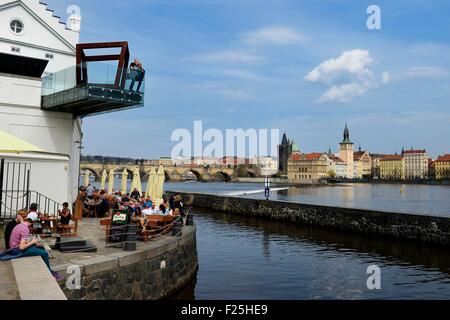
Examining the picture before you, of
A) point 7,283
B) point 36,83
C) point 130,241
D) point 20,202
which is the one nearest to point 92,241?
point 130,241

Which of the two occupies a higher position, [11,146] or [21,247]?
[11,146]

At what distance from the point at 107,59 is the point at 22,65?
12.1ft

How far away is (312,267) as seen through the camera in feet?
58.2

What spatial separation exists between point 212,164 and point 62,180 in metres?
176

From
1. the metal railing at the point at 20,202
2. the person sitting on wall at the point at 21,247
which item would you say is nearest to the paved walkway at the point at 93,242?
the person sitting on wall at the point at 21,247

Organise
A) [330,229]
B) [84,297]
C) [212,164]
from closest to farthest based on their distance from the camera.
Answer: [84,297]
[330,229]
[212,164]

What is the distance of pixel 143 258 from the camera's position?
37.2ft

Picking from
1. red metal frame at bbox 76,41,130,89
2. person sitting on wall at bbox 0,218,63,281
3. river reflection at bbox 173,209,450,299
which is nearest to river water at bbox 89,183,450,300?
river reflection at bbox 173,209,450,299

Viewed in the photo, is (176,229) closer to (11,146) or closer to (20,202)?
(11,146)

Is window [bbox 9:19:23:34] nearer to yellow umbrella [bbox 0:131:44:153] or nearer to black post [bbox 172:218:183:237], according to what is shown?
yellow umbrella [bbox 0:131:44:153]

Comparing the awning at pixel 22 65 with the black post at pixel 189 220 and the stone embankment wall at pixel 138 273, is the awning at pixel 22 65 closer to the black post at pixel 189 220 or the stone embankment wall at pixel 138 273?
the black post at pixel 189 220

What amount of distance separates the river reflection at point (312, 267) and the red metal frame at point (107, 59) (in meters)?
8.29

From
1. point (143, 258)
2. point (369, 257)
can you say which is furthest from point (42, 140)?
point (369, 257)
